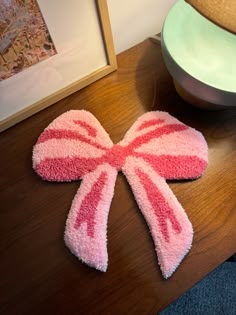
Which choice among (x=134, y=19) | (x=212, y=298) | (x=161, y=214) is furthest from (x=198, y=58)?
(x=212, y=298)

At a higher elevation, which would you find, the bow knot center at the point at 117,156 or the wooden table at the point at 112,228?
the bow knot center at the point at 117,156

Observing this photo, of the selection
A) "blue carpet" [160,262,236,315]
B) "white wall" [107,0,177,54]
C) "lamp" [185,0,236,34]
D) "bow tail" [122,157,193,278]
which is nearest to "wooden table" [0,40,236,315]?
"bow tail" [122,157,193,278]

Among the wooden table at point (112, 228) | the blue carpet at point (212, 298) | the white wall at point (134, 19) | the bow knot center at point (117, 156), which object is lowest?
the blue carpet at point (212, 298)

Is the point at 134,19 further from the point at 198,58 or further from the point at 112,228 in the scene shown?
the point at 112,228

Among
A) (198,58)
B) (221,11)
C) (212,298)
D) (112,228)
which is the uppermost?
(221,11)

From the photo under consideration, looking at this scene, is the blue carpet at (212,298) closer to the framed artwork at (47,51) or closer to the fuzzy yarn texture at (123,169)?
the fuzzy yarn texture at (123,169)

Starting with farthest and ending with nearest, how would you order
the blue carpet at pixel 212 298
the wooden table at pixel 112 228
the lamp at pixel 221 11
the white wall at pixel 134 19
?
the blue carpet at pixel 212 298
the white wall at pixel 134 19
the wooden table at pixel 112 228
the lamp at pixel 221 11

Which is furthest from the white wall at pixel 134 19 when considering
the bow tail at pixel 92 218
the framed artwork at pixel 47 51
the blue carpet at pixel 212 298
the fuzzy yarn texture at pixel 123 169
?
the blue carpet at pixel 212 298
